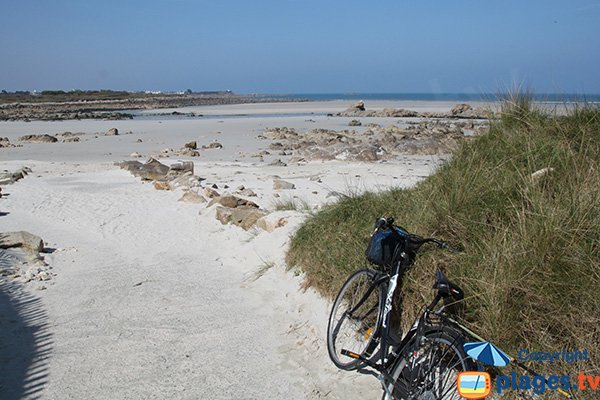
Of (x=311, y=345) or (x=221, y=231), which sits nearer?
(x=311, y=345)

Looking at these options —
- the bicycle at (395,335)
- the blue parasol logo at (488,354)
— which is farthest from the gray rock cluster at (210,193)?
the blue parasol logo at (488,354)

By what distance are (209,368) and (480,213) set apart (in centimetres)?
302

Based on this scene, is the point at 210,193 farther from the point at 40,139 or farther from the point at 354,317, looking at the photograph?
the point at 40,139

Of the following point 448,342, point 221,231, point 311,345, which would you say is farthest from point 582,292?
point 221,231

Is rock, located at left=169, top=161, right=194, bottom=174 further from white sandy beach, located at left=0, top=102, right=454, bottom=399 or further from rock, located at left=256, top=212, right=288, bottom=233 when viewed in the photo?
rock, located at left=256, top=212, right=288, bottom=233

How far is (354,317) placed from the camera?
5.03m

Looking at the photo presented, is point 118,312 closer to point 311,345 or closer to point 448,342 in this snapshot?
point 311,345

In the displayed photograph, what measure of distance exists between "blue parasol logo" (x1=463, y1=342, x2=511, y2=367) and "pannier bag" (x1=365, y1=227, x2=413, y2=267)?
118 centimetres

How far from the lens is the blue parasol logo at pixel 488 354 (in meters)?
3.27

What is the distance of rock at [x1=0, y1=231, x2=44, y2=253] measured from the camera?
343 inches

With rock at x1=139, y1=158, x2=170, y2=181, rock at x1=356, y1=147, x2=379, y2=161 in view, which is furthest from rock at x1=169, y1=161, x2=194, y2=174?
rock at x1=356, y1=147, x2=379, y2=161

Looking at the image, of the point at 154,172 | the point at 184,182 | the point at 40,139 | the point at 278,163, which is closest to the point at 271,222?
the point at 184,182

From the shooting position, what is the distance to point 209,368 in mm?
5207

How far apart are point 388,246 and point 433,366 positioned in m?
1.17
